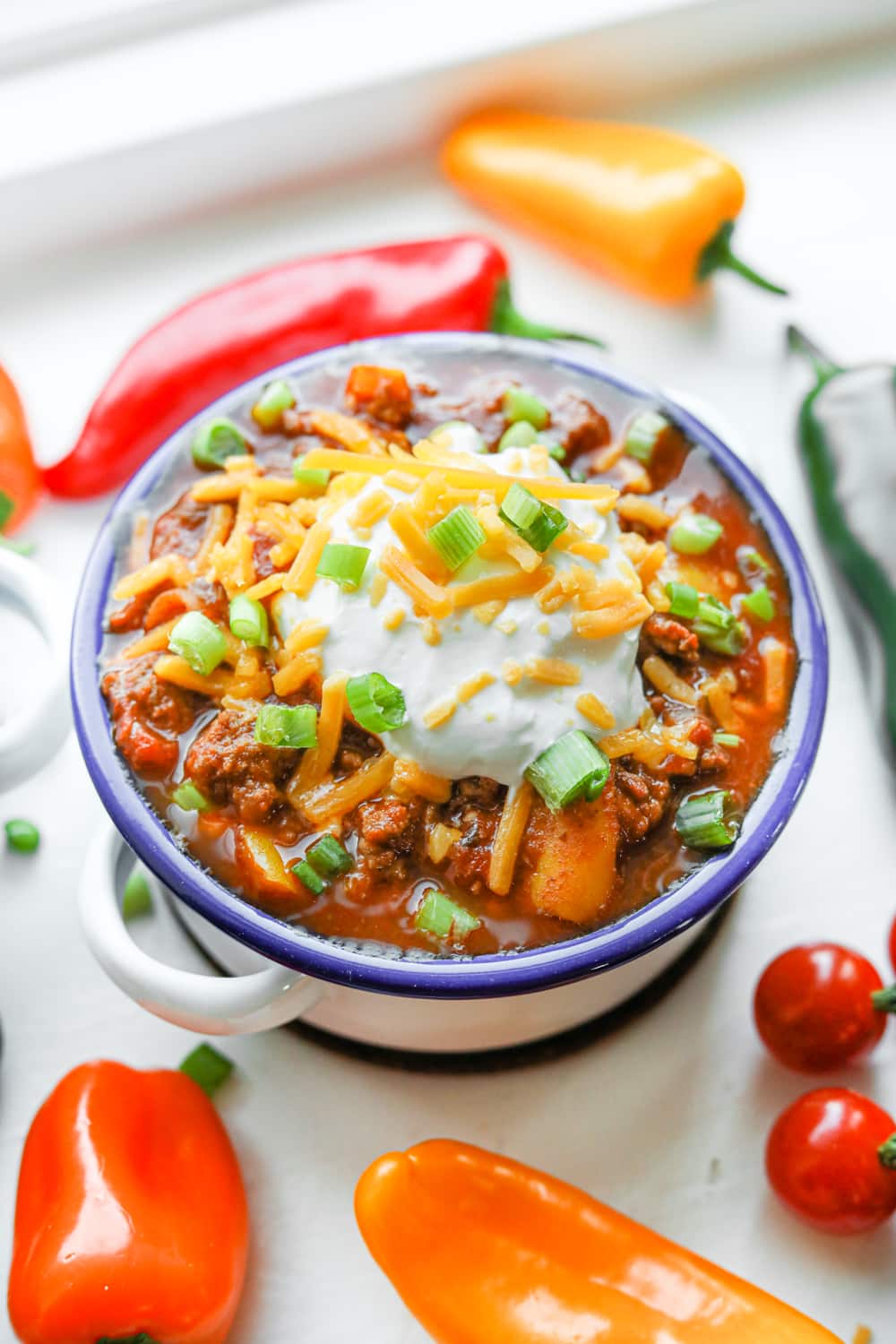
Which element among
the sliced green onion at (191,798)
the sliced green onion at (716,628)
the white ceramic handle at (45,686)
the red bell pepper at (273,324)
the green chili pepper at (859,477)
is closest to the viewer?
the sliced green onion at (191,798)

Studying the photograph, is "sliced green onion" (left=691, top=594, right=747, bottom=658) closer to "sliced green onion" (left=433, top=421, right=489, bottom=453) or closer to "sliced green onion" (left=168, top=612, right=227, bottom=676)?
"sliced green onion" (left=433, top=421, right=489, bottom=453)

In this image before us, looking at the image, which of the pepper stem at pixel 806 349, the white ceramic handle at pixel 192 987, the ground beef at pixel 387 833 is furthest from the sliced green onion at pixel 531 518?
the pepper stem at pixel 806 349

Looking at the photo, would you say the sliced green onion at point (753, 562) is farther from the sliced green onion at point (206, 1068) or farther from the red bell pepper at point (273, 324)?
the sliced green onion at point (206, 1068)

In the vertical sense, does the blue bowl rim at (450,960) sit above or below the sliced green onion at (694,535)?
below

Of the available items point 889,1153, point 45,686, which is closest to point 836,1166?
point 889,1153

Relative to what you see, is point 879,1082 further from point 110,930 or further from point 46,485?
point 46,485

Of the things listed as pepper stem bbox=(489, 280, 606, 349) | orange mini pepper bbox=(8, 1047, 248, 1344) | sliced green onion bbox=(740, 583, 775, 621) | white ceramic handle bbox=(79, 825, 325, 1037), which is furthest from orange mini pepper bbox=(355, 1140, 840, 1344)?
pepper stem bbox=(489, 280, 606, 349)
